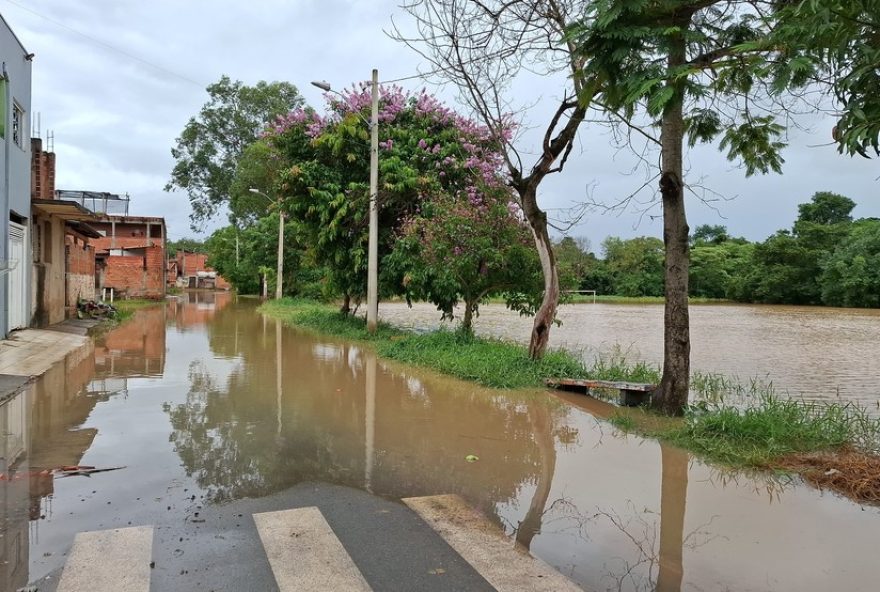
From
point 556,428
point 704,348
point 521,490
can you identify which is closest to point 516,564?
point 521,490

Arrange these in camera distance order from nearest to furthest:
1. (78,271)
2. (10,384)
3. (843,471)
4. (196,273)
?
(843,471) < (10,384) < (78,271) < (196,273)

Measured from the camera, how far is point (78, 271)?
22.7 meters

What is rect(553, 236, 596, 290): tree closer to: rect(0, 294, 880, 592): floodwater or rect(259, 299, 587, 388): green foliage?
rect(259, 299, 587, 388): green foliage

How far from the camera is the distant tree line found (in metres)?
46.4

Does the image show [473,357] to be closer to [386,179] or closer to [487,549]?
[386,179]

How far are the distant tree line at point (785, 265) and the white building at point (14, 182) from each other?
2559 cm

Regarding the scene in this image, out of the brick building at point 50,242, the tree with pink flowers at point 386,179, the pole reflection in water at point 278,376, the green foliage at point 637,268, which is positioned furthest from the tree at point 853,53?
the green foliage at point 637,268

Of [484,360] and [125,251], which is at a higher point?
[125,251]

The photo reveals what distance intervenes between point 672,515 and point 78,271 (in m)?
23.4

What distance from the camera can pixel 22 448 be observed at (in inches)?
247

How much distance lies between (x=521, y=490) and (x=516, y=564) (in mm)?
1616

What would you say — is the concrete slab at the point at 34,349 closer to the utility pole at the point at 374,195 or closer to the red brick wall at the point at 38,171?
the red brick wall at the point at 38,171

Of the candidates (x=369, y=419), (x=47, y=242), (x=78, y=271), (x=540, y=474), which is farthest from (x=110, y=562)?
(x=78, y=271)

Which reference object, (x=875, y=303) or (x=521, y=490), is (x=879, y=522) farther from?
(x=875, y=303)
